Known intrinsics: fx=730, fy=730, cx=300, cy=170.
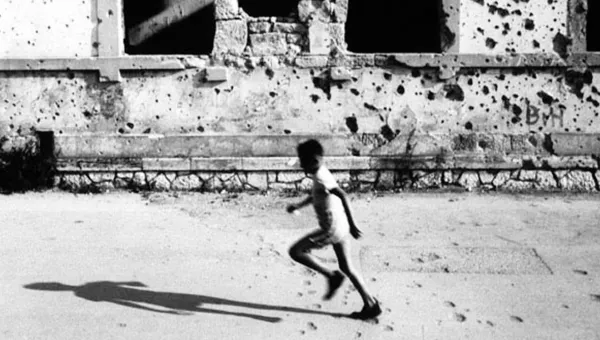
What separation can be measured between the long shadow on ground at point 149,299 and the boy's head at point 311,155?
1035 millimetres

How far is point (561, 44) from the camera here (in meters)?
8.66

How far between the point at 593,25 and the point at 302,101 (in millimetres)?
4750

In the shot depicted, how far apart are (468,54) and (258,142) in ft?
8.85

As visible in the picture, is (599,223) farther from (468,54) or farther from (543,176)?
(468,54)

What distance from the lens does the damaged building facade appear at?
8648mm

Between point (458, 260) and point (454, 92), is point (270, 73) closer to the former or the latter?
point (454, 92)

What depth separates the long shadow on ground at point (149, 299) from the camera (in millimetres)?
5035

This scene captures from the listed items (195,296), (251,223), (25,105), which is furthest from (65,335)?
(25,105)

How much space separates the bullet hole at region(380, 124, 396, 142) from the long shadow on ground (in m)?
4.07

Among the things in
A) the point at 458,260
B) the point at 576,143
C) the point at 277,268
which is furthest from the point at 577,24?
the point at 277,268

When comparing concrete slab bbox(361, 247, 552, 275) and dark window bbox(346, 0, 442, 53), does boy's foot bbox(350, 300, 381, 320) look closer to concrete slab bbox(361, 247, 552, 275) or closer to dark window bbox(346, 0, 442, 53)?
concrete slab bbox(361, 247, 552, 275)

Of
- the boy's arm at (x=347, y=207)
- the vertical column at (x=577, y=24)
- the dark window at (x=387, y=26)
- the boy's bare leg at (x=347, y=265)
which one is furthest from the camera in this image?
the dark window at (x=387, y=26)

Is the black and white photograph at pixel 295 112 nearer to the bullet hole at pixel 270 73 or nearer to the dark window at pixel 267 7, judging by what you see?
the bullet hole at pixel 270 73

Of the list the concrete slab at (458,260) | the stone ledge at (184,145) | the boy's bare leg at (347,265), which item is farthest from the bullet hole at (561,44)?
the boy's bare leg at (347,265)
